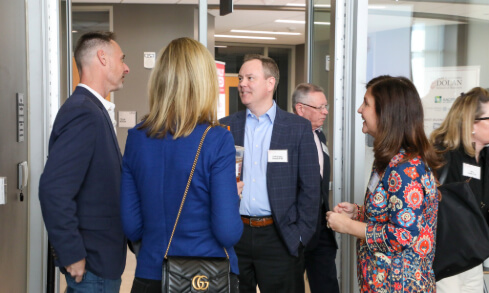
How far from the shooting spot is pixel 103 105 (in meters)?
2.22

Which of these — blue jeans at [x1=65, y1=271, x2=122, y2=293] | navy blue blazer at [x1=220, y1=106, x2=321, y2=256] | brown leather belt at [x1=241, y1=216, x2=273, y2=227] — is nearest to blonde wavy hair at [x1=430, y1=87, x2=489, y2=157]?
navy blue blazer at [x1=220, y1=106, x2=321, y2=256]

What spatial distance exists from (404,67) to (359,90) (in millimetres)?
724

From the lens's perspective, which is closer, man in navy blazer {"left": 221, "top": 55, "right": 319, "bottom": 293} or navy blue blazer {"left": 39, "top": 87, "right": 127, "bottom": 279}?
navy blue blazer {"left": 39, "top": 87, "right": 127, "bottom": 279}

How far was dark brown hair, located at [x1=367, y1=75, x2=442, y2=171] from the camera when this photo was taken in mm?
2041

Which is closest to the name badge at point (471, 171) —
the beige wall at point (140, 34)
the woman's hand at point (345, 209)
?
the woman's hand at point (345, 209)

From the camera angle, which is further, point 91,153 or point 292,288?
point 292,288

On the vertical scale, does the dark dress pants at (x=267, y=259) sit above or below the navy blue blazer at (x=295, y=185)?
below

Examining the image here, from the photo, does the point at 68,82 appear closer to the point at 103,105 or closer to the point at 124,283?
the point at 103,105

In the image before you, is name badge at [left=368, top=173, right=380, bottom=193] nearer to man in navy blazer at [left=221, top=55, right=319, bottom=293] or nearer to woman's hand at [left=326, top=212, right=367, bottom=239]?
woman's hand at [left=326, top=212, right=367, bottom=239]

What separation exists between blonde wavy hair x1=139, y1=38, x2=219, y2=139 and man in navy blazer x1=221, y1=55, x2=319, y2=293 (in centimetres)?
114

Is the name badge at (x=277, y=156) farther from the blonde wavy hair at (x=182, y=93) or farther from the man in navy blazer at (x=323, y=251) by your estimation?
the blonde wavy hair at (x=182, y=93)

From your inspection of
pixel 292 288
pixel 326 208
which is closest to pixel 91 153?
pixel 292 288

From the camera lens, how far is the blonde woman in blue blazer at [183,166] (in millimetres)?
1671

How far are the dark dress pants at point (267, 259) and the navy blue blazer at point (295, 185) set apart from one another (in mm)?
62
